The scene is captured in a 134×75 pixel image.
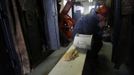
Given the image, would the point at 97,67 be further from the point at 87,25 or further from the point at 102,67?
the point at 87,25

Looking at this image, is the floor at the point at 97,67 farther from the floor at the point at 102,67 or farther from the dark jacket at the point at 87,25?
the dark jacket at the point at 87,25

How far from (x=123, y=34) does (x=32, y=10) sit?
173cm

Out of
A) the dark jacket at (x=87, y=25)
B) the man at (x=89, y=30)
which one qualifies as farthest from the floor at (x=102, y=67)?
the dark jacket at (x=87, y=25)

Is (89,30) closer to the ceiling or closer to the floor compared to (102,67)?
closer to the ceiling

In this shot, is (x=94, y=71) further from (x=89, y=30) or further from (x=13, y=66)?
(x=13, y=66)

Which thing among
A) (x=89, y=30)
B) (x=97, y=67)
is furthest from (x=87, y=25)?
(x=97, y=67)

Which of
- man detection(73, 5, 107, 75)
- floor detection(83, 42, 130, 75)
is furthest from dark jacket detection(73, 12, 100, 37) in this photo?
floor detection(83, 42, 130, 75)

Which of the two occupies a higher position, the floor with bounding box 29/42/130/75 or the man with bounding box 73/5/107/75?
the man with bounding box 73/5/107/75

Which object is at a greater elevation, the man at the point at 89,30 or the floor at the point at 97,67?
the man at the point at 89,30

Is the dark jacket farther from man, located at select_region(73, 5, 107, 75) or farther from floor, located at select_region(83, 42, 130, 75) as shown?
floor, located at select_region(83, 42, 130, 75)

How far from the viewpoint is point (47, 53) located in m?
3.65

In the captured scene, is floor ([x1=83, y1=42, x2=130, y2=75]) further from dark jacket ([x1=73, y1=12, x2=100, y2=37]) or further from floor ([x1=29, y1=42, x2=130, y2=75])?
dark jacket ([x1=73, y1=12, x2=100, y2=37])

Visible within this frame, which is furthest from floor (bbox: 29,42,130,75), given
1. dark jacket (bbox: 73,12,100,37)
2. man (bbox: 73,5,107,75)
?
dark jacket (bbox: 73,12,100,37)

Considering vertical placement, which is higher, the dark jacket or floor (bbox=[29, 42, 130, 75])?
the dark jacket
